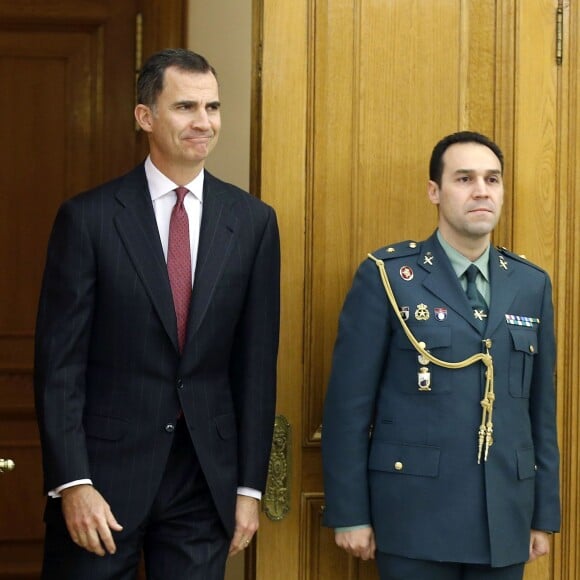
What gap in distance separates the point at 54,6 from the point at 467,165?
1.94 metres

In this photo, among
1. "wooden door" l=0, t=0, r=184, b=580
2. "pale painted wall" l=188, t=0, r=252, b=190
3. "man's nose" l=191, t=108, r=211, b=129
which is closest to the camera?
"man's nose" l=191, t=108, r=211, b=129

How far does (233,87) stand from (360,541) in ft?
4.95

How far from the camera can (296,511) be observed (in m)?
3.08

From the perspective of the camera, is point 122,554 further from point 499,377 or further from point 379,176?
point 379,176

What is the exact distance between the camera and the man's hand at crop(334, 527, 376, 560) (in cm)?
278

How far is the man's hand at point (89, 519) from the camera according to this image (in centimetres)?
250

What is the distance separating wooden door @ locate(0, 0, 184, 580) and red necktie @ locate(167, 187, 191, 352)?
1.62 m

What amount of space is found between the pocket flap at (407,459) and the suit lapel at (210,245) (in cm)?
50

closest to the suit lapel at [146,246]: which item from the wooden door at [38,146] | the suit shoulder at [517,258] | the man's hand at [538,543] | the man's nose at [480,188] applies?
the man's nose at [480,188]

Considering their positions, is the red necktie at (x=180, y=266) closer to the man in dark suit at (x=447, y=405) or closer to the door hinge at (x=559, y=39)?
the man in dark suit at (x=447, y=405)

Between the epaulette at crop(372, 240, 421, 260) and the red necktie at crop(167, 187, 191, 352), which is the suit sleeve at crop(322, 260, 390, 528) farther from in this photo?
the red necktie at crop(167, 187, 191, 352)

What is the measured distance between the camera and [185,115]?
2.64 meters

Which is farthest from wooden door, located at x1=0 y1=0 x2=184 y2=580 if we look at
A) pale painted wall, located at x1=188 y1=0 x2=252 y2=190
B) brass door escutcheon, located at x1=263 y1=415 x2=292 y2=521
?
brass door escutcheon, located at x1=263 y1=415 x2=292 y2=521

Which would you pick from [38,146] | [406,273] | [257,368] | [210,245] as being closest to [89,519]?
[257,368]
